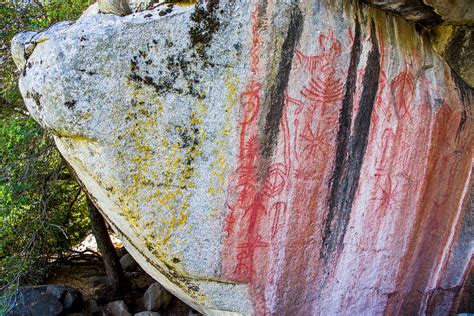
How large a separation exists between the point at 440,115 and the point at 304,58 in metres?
1.39

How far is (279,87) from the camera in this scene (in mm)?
2721

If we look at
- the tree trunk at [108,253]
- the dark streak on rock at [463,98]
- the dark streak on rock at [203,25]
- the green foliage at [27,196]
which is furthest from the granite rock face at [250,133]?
the tree trunk at [108,253]

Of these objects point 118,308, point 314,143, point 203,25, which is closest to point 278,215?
point 314,143

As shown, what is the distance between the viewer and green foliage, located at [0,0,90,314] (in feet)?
14.4

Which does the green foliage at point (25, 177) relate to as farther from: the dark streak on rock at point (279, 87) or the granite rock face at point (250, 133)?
the dark streak on rock at point (279, 87)

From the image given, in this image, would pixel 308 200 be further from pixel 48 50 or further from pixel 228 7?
pixel 48 50

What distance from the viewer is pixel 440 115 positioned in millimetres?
3426

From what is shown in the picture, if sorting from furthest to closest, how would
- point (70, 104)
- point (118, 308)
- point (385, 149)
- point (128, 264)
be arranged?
point (128, 264), point (118, 308), point (385, 149), point (70, 104)

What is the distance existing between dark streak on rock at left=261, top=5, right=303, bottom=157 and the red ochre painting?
23 millimetres

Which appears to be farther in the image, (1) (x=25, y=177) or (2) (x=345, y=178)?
(1) (x=25, y=177)

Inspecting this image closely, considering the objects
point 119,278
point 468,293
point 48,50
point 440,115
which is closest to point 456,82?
point 440,115

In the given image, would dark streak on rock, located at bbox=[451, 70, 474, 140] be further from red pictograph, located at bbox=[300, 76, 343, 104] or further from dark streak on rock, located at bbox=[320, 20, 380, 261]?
red pictograph, located at bbox=[300, 76, 343, 104]

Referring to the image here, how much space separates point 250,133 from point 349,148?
0.80 meters

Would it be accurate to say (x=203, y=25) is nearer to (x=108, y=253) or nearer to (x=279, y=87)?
(x=279, y=87)
